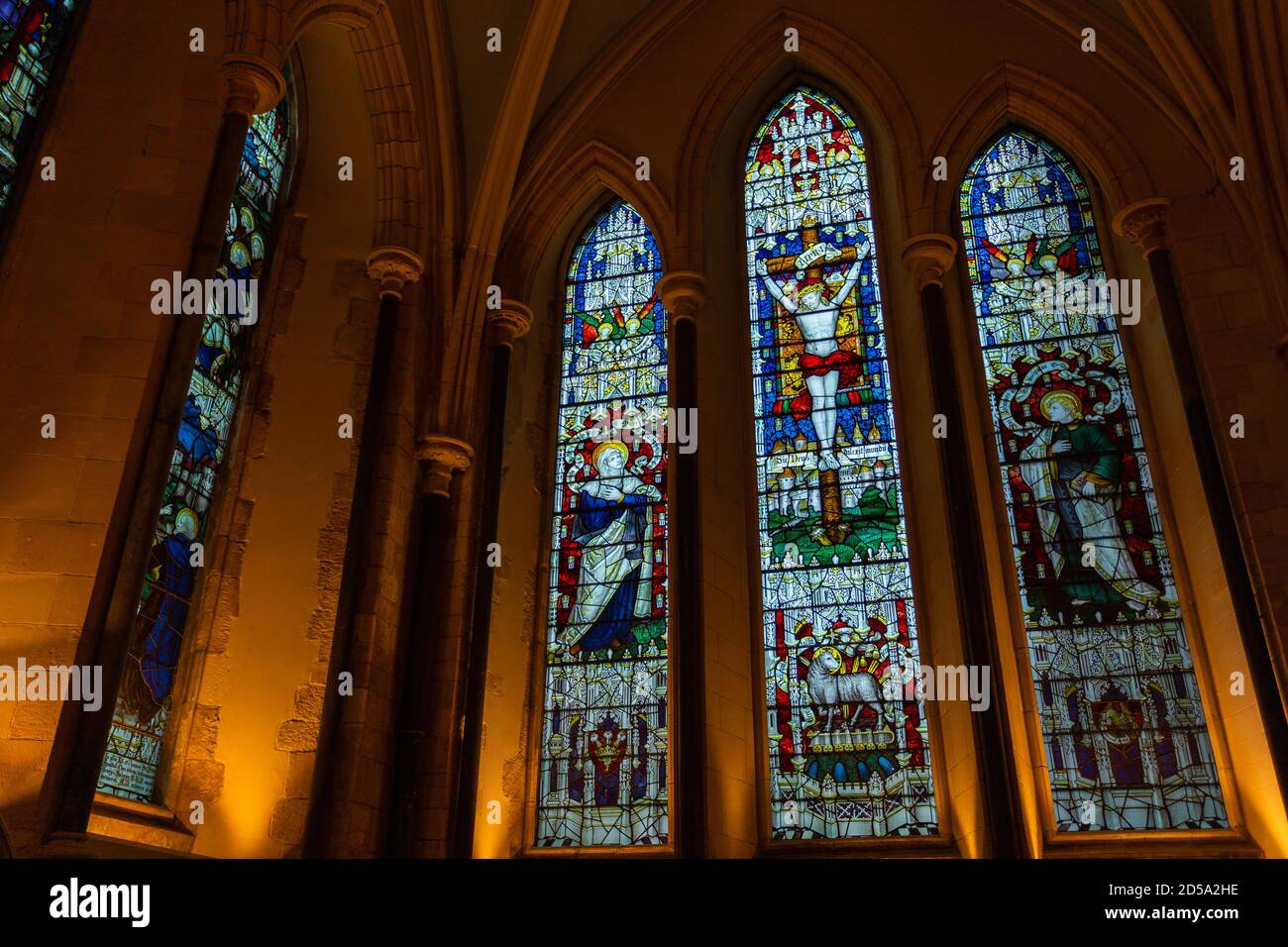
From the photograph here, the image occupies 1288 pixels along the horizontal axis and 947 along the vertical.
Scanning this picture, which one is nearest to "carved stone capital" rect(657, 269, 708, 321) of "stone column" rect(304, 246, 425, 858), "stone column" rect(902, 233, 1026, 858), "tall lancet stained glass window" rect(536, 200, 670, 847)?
"tall lancet stained glass window" rect(536, 200, 670, 847)

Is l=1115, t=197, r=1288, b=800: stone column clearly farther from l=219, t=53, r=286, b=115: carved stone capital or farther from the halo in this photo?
l=219, t=53, r=286, b=115: carved stone capital

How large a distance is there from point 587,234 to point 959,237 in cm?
285

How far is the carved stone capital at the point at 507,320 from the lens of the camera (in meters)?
8.09

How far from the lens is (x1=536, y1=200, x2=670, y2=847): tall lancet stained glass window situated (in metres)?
7.15

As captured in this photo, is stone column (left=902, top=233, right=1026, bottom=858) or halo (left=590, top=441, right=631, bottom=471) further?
halo (left=590, top=441, right=631, bottom=471)

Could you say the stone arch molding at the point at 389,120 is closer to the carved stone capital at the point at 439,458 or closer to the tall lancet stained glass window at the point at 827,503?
the carved stone capital at the point at 439,458

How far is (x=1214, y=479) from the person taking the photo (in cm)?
656

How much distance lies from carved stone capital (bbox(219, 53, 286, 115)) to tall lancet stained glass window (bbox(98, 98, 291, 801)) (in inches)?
31.6

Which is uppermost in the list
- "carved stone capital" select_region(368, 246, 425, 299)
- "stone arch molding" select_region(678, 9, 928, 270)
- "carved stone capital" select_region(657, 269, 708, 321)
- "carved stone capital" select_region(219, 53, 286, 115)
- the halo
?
"stone arch molding" select_region(678, 9, 928, 270)

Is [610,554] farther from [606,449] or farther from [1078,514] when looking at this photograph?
[1078,514]

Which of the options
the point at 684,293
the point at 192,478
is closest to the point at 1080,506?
the point at 684,293
